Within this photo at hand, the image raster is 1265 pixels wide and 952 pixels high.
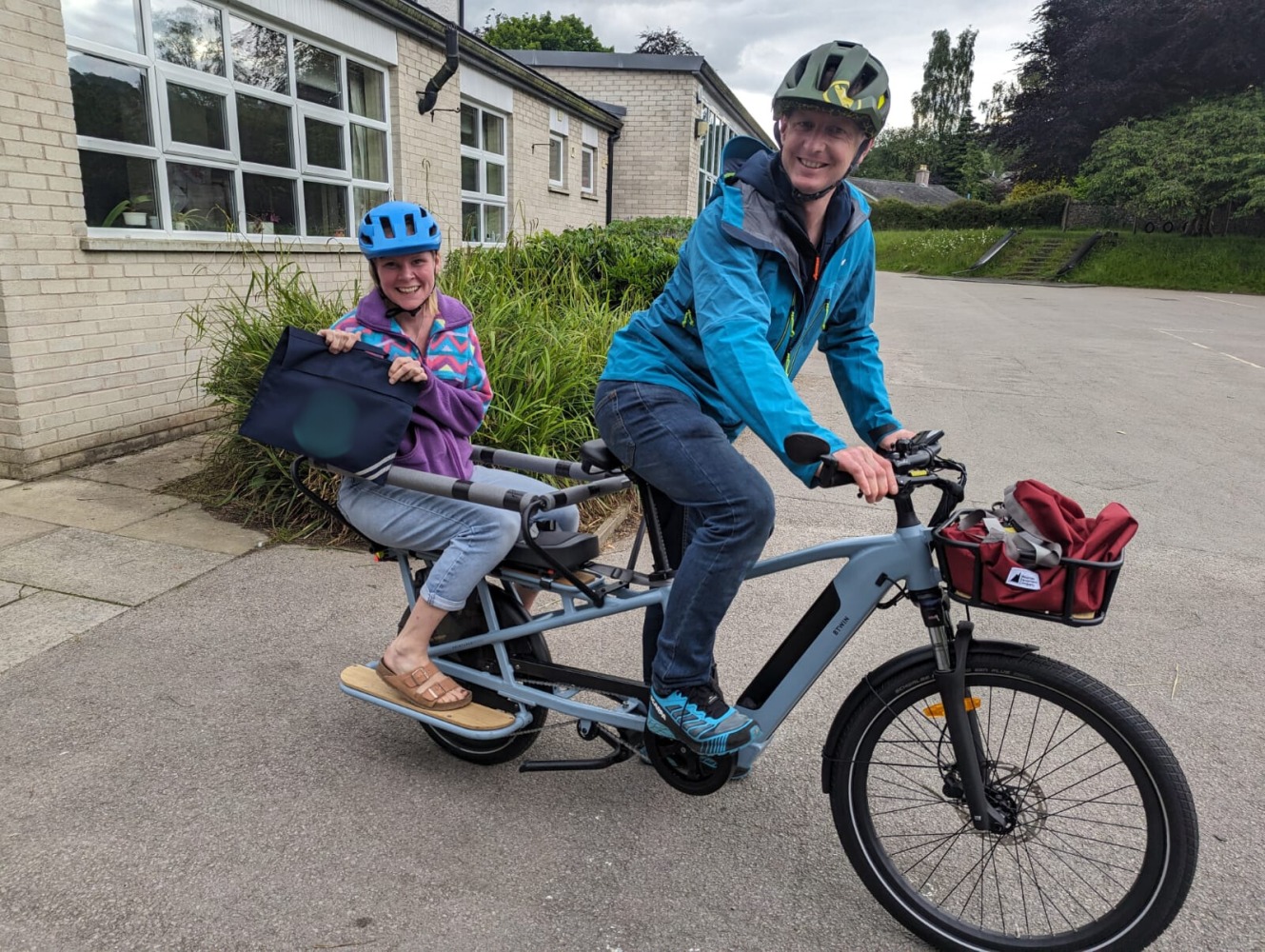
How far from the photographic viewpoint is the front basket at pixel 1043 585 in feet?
6.14

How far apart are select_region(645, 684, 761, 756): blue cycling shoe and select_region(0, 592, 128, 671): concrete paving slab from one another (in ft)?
8.73

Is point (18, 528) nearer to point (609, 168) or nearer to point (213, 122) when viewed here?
point (213, 122)

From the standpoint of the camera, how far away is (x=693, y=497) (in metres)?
2.27

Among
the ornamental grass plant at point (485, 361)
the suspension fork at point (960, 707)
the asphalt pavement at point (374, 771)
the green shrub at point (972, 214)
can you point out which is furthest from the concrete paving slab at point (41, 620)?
the green shrub at point (972, 214)

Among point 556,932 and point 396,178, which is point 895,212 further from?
point 556,932

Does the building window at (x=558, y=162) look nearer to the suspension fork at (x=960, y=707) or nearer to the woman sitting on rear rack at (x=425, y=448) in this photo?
the woman sitting on rear rack at (x=425, y=448)

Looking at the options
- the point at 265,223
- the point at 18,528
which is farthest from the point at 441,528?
the point at 265,223

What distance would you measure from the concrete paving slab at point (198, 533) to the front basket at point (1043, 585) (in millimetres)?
3811

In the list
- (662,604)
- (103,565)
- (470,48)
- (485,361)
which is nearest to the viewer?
(662,604)

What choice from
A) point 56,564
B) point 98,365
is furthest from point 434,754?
point 98,365

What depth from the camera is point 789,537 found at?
5.28 m

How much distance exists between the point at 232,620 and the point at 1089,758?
3.33 m

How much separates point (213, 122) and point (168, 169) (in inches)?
30.6

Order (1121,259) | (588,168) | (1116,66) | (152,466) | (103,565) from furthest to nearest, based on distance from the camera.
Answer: (1116,66), (1121,259), (588,168), (152,466), (103,565)
